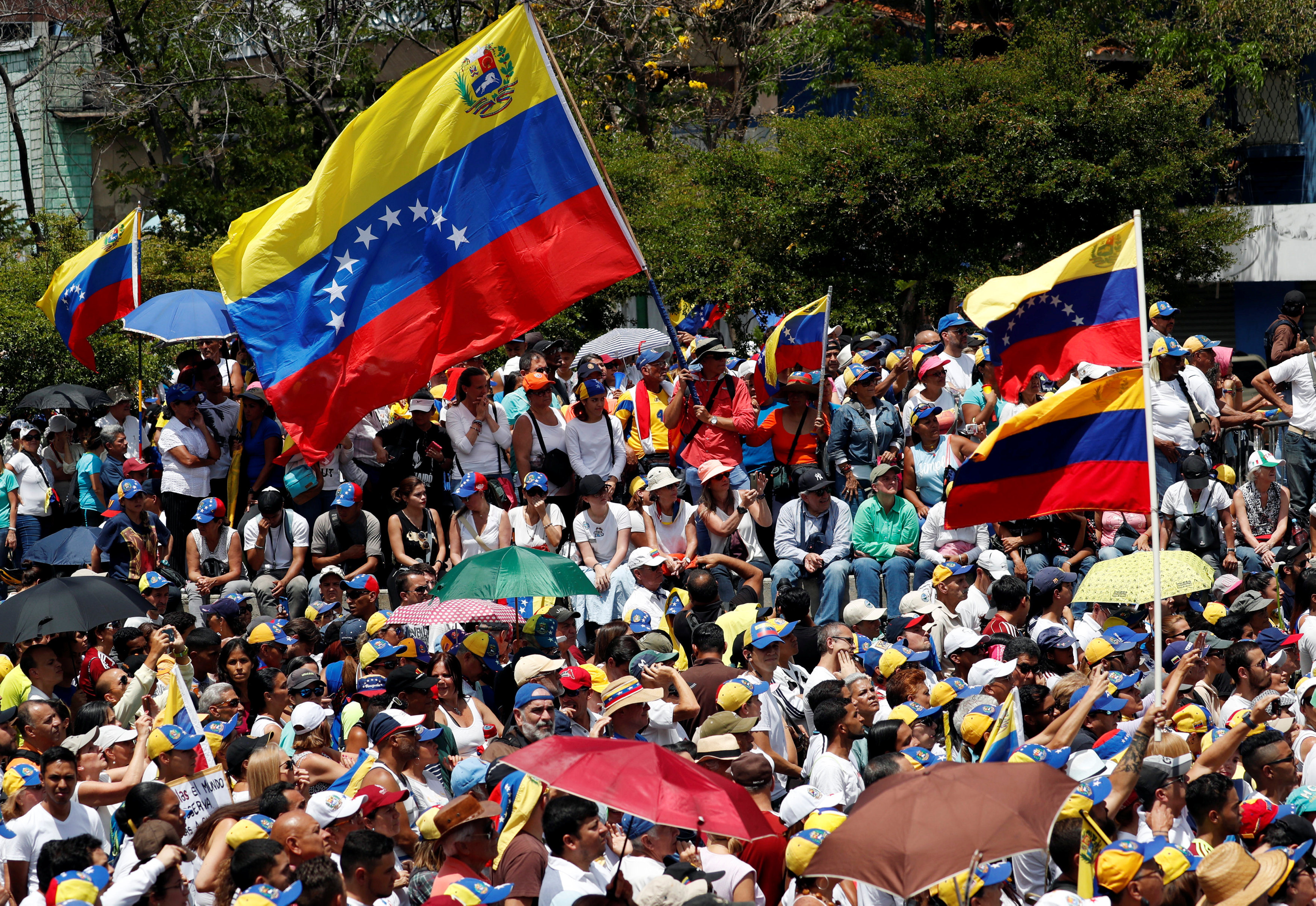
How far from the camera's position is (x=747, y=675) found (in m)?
8.93

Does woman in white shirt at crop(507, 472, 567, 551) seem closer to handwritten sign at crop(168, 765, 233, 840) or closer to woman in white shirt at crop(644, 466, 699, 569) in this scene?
woman in white shirt at crop(644, 466, 699, 569)

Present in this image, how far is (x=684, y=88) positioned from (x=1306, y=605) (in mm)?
17440

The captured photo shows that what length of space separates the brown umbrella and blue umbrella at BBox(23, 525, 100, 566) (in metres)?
8.78

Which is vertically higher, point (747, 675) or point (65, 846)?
point (65, 846)

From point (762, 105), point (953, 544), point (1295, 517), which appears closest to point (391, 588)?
point (953, 544)

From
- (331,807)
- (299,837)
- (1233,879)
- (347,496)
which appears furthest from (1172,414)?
(299,837)

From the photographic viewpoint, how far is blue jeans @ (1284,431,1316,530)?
1383 cm

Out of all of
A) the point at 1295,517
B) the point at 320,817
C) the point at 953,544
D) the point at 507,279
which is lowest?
the point at 1295,517

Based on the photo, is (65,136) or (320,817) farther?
(65,136)

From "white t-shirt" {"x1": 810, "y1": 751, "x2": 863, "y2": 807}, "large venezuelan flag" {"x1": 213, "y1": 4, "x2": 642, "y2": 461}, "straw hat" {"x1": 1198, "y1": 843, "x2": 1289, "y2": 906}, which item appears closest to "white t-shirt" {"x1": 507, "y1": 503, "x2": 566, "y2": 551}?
"large venezuelan flag" {"x1": 213, "y1": 4, "x2": 642, "y2": 461}

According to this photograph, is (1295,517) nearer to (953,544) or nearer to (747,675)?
(953,544)

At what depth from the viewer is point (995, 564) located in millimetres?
11750

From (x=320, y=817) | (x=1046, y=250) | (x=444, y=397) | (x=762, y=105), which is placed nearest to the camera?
(x=320, y=817)

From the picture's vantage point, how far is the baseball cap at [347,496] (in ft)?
40.8
